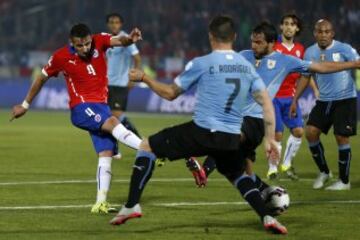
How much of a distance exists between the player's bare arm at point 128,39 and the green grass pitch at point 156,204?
192cm

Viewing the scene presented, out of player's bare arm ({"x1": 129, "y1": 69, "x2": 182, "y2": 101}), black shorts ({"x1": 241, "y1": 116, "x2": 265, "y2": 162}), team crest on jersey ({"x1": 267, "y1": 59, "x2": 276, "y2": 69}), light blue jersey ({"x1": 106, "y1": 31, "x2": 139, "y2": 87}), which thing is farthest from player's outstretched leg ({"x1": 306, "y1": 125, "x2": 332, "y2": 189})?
light blue jersey ({"x1": 106, "y1": 31, "x2": 139, "y2": 87})

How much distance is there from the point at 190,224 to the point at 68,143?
1227cm

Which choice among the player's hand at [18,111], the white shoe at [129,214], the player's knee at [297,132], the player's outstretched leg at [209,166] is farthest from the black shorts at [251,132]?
the player's knee at [297,132]

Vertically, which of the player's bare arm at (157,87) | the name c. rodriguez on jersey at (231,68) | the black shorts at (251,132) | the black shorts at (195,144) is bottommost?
the black shorts at (251,132)

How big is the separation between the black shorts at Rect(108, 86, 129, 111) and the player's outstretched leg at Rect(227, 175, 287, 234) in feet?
30.9

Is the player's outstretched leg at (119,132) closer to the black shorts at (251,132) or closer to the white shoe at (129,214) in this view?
the black shorts at (251,132)

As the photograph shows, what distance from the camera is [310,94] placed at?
Answer: 29.3 meters

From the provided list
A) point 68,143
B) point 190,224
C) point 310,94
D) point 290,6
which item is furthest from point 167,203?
point 290,6

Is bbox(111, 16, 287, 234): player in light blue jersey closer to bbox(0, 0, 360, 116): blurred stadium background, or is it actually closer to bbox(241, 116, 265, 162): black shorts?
bbox(241, 116, 265, 162): black shorts

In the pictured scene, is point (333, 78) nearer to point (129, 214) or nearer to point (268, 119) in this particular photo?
point (268, 119)

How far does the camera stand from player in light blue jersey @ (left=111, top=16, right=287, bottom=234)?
30.0ft

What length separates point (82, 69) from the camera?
11.4 m

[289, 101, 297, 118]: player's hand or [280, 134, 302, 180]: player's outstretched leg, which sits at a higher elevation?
[289, 101, 297, 118]: player's hand

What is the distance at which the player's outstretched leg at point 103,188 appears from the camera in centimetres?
1091
